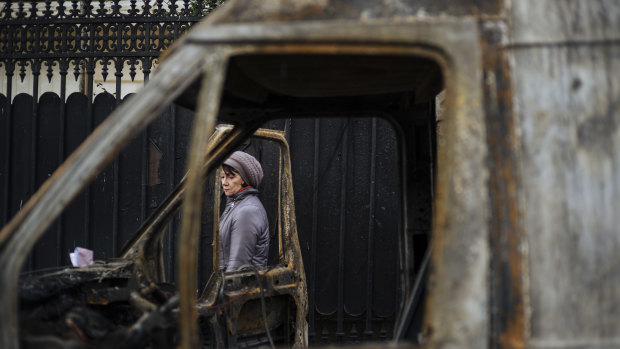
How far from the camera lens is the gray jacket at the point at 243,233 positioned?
12.5ft

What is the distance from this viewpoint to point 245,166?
411 cm

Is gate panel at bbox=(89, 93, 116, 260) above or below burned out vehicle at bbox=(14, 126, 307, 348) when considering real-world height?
above

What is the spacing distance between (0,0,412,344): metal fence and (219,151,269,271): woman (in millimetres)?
1062

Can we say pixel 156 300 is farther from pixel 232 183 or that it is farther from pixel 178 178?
pixel 178 178

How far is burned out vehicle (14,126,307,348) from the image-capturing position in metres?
1.77

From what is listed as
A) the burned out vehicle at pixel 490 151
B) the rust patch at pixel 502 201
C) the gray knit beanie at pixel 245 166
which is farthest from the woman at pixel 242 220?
the rust patch at pixel 502 201

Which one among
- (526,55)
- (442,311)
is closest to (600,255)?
(442,311)

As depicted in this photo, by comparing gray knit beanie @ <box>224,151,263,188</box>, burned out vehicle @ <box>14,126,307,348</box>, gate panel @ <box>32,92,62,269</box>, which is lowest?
burned out vehicle @ <box>14,126,307,348</box>

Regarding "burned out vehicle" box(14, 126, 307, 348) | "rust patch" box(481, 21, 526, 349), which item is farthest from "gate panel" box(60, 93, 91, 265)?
"rust patch" box(481, 21, 526, 349)

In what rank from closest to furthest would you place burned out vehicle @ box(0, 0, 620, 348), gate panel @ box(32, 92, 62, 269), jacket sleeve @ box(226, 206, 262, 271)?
1. burned out vehicle @ box(0, 0, 620, 348)
2. jacket sleeve @ box(226, 206, 262, 271)
3. gate panel @ box(32, 92, 62, 269)

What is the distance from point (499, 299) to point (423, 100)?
51.0 inches

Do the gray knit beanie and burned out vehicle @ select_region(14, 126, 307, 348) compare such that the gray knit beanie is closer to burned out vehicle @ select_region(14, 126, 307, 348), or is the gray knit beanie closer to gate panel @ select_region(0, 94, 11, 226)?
burned out vehicle @ select_region(14, 126, 307, 348)

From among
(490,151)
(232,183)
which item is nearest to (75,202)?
(232,183)

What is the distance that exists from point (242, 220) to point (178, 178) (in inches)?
62.4
